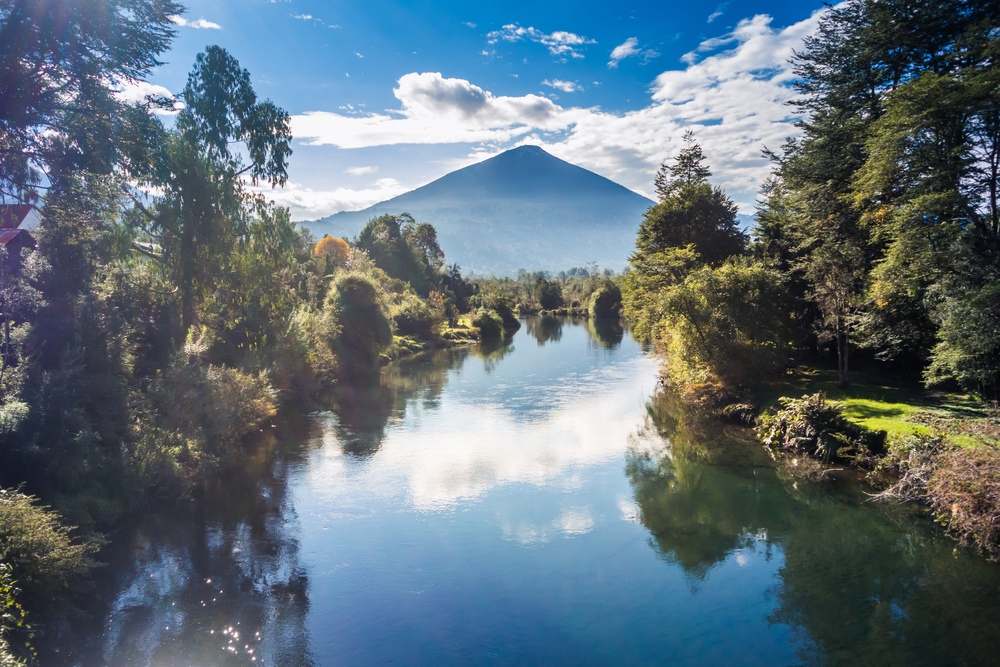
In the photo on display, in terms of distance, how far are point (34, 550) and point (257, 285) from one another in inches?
709

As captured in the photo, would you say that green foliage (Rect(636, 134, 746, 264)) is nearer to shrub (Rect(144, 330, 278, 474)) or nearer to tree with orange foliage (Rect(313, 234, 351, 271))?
shrub (Rect(144, 330, 278, 474))

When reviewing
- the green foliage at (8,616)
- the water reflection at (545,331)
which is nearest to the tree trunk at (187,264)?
the green foliage at (8,616)

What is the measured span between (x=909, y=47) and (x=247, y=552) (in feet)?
96.6

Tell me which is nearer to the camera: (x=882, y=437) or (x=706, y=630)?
(x=706, y=630)

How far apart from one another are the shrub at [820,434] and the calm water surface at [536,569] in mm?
1323

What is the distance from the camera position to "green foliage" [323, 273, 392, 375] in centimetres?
4072

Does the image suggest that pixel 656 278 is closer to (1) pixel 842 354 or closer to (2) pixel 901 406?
(1) pixel 842 354

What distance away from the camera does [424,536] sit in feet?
51.3

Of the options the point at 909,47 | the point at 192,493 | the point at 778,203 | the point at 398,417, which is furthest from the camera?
the point at 778,203

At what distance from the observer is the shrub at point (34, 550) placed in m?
9.95

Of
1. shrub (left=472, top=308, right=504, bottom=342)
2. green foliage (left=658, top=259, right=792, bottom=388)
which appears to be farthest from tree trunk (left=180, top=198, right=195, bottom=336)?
shrub (left=472, top=308, right=504, bottom=342)

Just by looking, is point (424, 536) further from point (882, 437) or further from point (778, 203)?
point (778, 203)

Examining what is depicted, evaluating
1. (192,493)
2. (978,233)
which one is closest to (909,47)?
(978,233)

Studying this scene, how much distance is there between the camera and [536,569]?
13.8 metres
